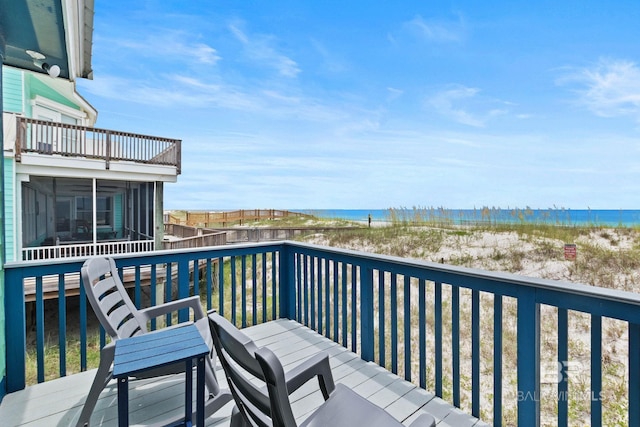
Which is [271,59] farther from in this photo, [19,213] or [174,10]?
[19,213]

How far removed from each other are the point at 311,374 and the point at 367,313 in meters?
1.48

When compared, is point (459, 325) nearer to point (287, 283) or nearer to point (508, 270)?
point (287, 283)

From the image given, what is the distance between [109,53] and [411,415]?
1355cm

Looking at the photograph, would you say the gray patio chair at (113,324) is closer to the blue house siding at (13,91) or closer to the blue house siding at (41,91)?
the blue house siding at (13,91)

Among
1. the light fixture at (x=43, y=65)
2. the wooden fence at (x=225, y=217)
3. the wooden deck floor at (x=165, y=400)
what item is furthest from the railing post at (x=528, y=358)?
the wooden fence at (x=225, y=217)

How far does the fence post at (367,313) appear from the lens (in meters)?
2.79

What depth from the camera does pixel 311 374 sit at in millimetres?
1402

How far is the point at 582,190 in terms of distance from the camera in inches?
845

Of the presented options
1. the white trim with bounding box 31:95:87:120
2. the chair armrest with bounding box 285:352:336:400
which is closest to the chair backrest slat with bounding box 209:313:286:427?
the chair armrest with bounding box 285:352:336:400

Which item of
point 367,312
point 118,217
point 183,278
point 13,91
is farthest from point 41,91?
point 367,312

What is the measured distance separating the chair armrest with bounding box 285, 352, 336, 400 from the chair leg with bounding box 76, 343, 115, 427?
1.09 m

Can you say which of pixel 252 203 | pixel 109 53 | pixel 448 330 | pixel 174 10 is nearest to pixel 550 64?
pixel 448 330

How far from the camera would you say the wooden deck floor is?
203 cm

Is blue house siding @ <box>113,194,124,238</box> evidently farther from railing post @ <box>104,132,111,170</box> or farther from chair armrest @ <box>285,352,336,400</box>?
chair armrest @ <box>285,352,336,400</box>
